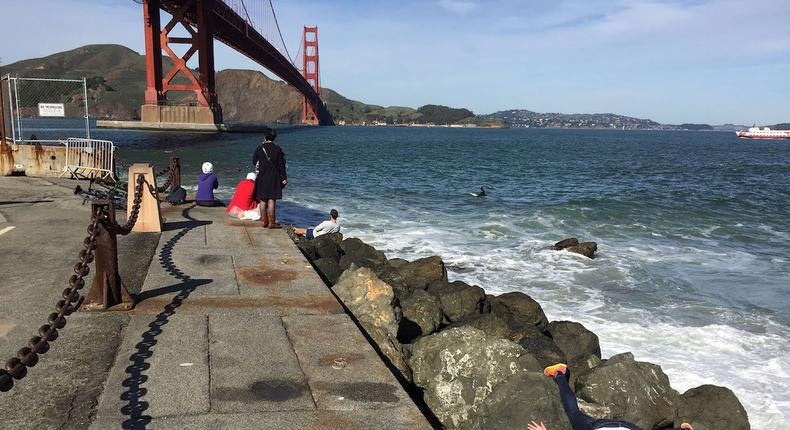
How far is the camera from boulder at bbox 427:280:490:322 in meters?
7.30

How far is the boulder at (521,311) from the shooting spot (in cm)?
745

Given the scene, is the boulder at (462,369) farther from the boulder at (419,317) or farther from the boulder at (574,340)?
the boulder at (574,340)

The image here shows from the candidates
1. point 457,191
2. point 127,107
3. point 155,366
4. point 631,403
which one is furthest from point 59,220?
point 127,107

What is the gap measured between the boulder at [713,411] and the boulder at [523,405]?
174 cm

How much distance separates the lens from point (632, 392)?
491 centimetres

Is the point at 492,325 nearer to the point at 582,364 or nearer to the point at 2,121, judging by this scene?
the point at 582,364

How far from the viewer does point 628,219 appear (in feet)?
61.4

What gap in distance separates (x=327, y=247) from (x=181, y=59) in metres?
51.1

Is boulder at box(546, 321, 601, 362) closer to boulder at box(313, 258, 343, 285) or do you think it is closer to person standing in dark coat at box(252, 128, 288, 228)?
boulder at box(313, 258, 343, 285)

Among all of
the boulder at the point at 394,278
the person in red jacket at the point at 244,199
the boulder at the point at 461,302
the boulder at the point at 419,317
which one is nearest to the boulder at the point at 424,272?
the boulder at the point at 394,278

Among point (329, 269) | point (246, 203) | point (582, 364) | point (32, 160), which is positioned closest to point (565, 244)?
point (329, 269)

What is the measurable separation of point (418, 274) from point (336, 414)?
5.48m

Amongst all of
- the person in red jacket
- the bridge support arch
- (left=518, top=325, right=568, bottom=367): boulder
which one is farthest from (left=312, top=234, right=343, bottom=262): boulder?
the bridge support arch

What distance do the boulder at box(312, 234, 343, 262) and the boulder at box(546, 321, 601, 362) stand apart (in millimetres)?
3912
